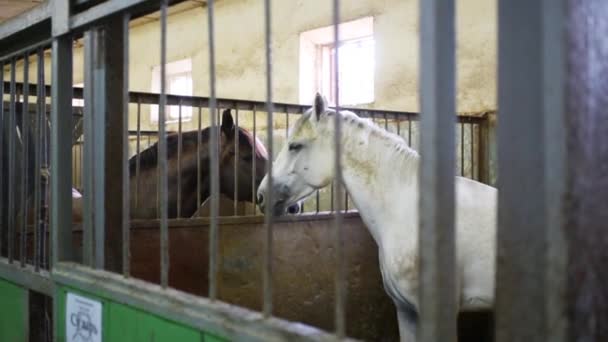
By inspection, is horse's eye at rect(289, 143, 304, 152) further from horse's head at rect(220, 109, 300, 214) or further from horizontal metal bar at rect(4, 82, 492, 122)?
horse's head at rect(220, 109, 300, 214)

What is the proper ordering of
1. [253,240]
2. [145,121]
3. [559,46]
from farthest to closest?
[145,121] → [253,240] → [559,46]

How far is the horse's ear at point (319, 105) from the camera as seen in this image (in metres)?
2.16

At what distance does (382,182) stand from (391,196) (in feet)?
0.23

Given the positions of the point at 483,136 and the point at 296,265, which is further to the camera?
the point at 483,136

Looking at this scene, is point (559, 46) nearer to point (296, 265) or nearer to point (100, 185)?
point (100, 185)

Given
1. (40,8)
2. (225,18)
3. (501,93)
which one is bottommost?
(501,93)

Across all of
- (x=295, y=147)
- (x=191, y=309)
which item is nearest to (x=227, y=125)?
(x=295, y=147)

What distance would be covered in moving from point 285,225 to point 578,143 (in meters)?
2.13

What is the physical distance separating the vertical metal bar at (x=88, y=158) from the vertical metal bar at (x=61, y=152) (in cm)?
10

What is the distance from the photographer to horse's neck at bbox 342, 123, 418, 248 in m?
2.03

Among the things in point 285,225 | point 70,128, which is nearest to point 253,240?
point 285,225

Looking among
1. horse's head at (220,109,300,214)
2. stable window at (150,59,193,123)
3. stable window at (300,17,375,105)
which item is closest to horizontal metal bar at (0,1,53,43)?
horse's head at (220,109,300,214)

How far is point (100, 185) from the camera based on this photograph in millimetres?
1297

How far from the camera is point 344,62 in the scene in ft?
15.5
